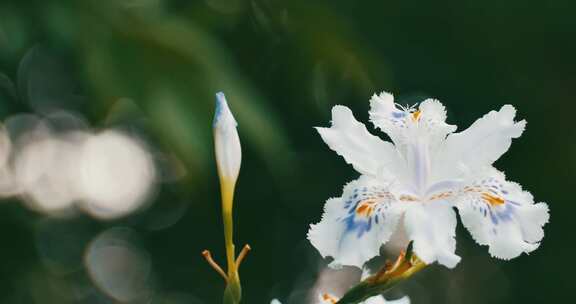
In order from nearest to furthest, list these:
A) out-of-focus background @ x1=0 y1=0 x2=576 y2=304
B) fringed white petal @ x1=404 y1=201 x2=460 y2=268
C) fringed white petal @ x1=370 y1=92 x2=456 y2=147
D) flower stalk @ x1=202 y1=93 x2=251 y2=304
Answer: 1. fringed white petal @ x1=404 y1=201 x2=460 y2=268
2. flower stalk @ x1=202 y1=93 x2=251 y2=304
3. fringed white petal @ x1=370 y1=92 x2=456 y2=147
4. out-of-focus background @ x1=0 y1=0 x2=576 y2=304

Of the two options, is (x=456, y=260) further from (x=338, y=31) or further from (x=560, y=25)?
(x=560, y=25)

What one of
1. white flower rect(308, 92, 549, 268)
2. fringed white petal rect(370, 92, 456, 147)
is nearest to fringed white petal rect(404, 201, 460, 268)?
white flower rect(308, 92, 549, 268)

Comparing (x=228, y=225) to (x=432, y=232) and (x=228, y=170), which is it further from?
(x=432, y=232)

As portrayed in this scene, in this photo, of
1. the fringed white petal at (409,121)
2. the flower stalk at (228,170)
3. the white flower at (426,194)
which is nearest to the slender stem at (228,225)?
the flower stalk at (228,170)

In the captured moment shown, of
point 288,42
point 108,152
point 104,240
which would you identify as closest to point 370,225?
point 288,42

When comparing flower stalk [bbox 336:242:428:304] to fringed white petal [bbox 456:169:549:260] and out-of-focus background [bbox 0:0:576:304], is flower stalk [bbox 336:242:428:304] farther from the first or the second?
out-of-focus background [bbox 0:0:576:304]

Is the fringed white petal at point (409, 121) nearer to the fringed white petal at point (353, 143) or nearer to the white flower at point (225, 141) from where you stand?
the fringed white petal at point (353, 143)

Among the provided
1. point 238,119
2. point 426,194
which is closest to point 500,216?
point 426,194
